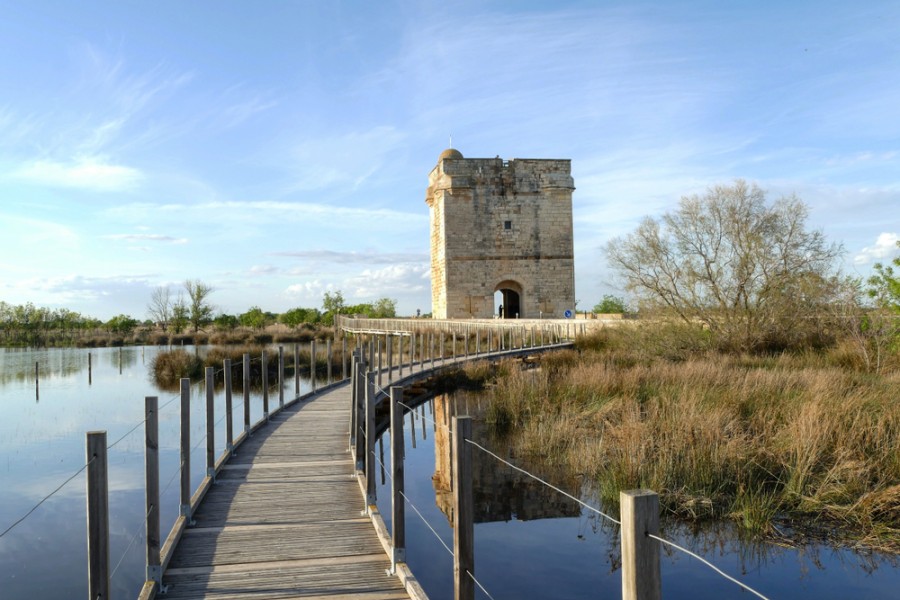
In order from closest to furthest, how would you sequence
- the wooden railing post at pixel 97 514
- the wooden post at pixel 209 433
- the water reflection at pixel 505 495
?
the wooden railing post at pixel 97 514 → the wooden post at pixel 209 433 → the water reflection at pixel 505 495

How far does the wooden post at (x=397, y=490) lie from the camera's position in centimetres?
458

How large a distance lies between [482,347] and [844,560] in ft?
56.6

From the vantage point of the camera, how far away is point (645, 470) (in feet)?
24.0

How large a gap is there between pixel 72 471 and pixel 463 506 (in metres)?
9.33

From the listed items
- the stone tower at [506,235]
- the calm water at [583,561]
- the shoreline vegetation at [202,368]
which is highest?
the stone tower at [506,235]

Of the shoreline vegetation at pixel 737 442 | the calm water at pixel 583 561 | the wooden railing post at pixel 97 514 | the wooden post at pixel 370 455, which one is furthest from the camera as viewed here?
the shoreline vegetation at pixel 737 442

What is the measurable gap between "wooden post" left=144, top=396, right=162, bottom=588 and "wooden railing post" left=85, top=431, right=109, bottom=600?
0.77 meters

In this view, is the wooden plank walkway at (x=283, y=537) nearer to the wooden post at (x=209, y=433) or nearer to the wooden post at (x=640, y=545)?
the wooden post at (x=209, y=433)

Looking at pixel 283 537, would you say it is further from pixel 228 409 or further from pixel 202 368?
pixel 202 368

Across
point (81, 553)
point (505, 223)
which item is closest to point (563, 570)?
point (81, 553)

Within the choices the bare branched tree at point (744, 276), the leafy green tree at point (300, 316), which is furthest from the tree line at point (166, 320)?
the bare branched tree at point (744, 276)

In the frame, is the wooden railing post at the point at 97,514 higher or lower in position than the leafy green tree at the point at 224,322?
lower

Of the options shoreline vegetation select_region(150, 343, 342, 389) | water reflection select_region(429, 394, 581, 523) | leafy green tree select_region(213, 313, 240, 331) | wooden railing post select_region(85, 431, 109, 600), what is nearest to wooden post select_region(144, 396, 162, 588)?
wooden railing post select_region(85, 431, 109, 600)

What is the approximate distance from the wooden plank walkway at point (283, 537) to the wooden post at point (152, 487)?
18 cm
